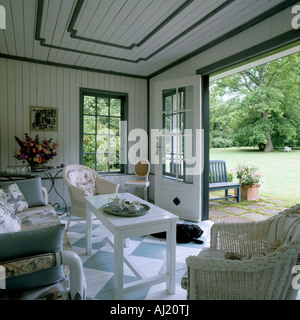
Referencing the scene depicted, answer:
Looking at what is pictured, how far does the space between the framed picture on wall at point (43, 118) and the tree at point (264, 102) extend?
5939mm

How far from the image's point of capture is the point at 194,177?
3.67 m

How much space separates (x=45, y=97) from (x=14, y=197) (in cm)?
230

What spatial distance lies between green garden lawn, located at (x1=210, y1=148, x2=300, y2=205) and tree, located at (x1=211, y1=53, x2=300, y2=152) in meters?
Answer: 0.49

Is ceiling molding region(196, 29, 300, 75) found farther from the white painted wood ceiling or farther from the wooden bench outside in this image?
the wooden bench outside

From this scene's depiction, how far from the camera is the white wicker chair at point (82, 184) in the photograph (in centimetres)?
297

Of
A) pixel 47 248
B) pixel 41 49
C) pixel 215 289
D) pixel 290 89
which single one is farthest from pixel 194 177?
pixel 290 89

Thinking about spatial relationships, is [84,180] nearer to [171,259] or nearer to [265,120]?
[171,259]

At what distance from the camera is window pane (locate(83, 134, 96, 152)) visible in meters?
4.68

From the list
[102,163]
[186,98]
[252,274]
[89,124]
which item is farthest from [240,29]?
[102,163]

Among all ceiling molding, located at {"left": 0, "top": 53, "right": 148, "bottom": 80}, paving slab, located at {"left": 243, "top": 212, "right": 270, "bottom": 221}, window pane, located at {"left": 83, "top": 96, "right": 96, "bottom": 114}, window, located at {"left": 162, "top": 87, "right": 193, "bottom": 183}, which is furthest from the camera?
window pane, located at {"left": 83, "top": 96, "right": 96, "bottom": 114}

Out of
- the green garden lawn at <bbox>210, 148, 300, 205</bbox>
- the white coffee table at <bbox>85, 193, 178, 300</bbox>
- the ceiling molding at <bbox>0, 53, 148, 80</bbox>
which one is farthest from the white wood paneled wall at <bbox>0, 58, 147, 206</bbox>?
the green garden lawn at <bbox>210, 148, 300, 205</bbox>

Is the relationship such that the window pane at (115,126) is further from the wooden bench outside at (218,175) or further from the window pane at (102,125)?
the wooden bench outside at (218,175)

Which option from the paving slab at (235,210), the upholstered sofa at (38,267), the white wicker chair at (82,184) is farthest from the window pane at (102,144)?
the upholstered sofa at (38,267)

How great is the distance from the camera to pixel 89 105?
470 centimetres
